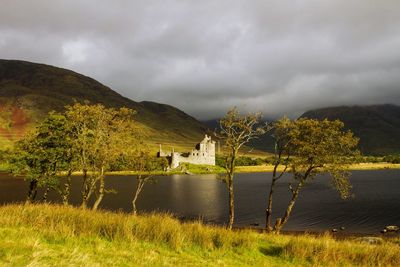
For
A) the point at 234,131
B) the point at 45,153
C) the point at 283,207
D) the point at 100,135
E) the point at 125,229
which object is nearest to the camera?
the point at 125,229

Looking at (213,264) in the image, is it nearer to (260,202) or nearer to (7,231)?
(7,231)

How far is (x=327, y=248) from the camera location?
16656 mm

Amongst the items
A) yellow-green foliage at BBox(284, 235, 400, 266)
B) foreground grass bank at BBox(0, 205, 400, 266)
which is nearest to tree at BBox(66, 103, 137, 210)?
foreground grass bank at BBox(0, 205, 400, 266)

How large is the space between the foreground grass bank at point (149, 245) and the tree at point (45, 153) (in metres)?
28.4

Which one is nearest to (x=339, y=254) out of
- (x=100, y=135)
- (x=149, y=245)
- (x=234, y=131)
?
(x=149, y=245)

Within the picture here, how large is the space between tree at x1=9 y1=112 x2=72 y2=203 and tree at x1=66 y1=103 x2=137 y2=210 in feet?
18.5

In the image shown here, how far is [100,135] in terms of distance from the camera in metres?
39.1

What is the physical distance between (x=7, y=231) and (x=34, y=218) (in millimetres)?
2485

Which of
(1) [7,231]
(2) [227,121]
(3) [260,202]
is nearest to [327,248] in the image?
(1) [7,231]

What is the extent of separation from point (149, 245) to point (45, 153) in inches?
1367

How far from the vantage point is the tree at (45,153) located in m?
46.3

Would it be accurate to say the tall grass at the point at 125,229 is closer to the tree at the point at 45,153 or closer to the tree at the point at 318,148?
the tree at the point at 318,148

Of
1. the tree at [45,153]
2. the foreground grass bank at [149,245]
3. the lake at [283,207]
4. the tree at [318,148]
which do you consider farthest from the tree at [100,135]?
the foreground grass bank at [149,245]

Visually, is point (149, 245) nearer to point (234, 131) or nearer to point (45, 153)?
point (234, 131)
